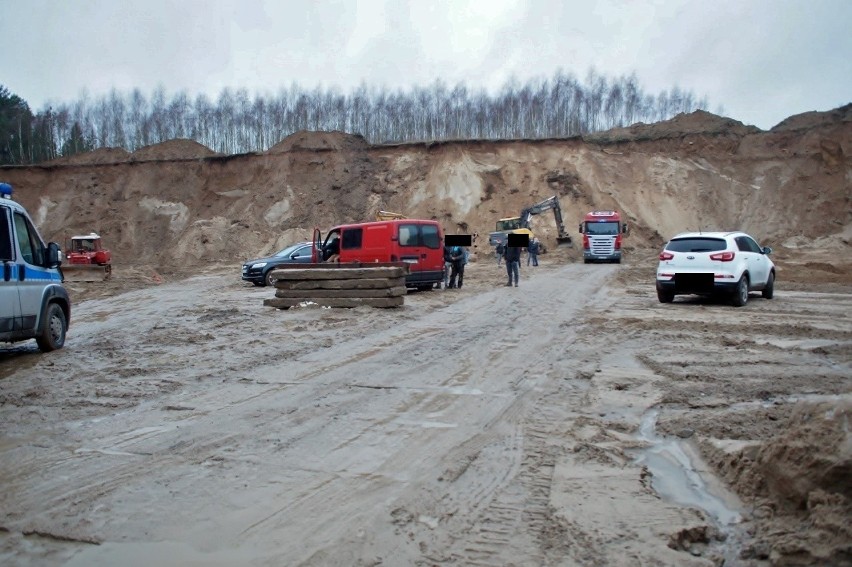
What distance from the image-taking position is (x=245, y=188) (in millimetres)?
50812

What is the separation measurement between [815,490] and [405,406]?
3769mm

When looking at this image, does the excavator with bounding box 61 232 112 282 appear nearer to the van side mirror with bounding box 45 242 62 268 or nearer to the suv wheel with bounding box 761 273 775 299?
the van side mirror with bounding box 45 242 62 268

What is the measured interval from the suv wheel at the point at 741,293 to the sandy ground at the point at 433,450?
3.15 m

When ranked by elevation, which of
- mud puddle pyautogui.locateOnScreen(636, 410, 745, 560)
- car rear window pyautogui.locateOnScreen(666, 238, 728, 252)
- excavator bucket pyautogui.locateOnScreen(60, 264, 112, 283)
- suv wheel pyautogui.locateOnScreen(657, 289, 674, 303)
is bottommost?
excavator bucket pyautogui.locateOnScreen(60, 264, 112, 283)

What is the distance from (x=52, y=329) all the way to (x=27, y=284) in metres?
0.98

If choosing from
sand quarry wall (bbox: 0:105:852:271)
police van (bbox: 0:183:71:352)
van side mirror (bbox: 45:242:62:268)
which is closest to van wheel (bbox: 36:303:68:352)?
police van (bbox: 0:183:71:352)

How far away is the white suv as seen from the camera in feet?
47.4

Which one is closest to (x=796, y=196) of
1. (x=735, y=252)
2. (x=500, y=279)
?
(x=500, y=279)

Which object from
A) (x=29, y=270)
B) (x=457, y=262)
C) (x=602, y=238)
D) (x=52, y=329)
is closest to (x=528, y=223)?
(x=602, y=238)

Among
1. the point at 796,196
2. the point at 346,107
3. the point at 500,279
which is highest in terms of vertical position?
the point at 346,107

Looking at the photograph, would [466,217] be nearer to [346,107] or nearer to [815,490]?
[346,107]

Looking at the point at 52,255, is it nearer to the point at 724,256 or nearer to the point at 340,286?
the point at 340,286

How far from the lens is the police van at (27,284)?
925 centimetres

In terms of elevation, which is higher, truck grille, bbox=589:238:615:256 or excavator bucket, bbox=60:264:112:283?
truck grille, bbox=589:238:615:256
